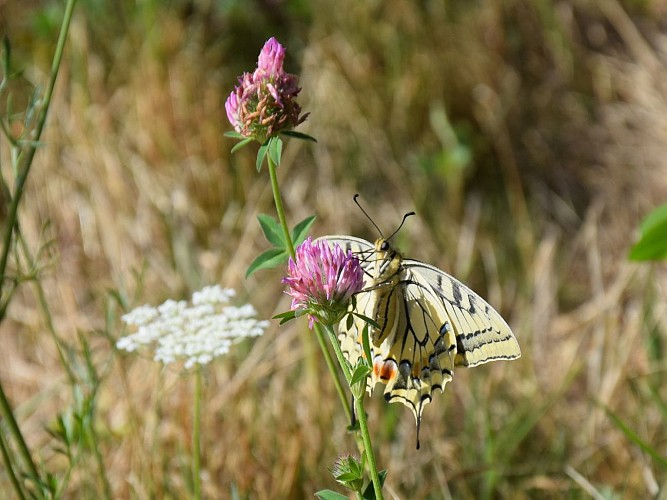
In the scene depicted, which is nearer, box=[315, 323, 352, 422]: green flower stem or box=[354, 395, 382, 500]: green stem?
box=[354, 395, 382, 500]: green stem

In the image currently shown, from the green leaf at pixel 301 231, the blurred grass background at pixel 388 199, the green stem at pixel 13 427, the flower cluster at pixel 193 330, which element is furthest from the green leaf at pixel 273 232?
the blurred grass background at pixel 388 199

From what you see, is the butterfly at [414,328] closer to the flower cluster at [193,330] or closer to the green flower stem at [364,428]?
the flower cluster at [193,330]

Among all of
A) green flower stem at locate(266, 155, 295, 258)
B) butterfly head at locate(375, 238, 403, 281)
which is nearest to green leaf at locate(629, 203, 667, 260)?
butterfly head at locate(375, 238, 403, 281)

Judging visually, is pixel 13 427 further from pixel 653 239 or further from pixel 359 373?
pixel 653 239

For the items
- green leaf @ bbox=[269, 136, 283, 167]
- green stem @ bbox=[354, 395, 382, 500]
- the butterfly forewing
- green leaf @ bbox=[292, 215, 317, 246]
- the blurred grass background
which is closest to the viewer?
green stem @ bbox=[354, 395, 382, 500]

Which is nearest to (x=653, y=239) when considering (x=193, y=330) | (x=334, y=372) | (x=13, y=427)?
(x=334, y=372)

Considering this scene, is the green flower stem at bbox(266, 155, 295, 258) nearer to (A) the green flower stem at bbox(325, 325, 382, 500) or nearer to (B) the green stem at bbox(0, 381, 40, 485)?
(A) the green flower stem at bbox(325, 325, 382, 500)

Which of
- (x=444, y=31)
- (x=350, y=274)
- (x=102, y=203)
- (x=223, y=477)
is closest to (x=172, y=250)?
(x=102, y=203)
